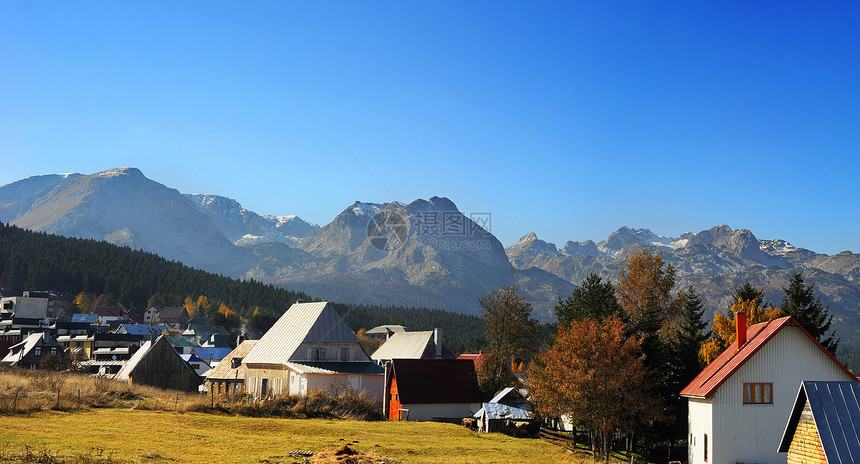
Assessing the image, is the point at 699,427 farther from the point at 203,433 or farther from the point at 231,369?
the point at 231,369

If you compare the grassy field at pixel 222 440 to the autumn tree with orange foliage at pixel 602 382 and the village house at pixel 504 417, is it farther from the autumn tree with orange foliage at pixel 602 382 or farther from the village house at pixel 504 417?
the village house at pixel 504 417

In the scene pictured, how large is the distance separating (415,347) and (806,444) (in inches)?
2835

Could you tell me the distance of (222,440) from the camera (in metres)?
36.0

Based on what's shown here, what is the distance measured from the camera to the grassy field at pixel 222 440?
2939 centimetres

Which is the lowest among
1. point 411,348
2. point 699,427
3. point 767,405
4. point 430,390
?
point 430,390

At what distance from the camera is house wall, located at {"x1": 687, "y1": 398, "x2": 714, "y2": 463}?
134 feet

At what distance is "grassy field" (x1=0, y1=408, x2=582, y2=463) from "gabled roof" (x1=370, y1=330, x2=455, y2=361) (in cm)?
4061

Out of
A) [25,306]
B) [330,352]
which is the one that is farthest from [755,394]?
[25,306]

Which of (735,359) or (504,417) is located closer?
(735,359)

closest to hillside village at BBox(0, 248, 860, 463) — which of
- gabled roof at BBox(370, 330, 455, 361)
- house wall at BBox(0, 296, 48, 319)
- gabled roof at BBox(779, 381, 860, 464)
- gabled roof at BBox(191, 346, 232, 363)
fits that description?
gabled roof at BBox(779, 381, 860, 464)

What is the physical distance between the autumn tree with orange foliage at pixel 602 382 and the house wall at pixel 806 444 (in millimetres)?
17807

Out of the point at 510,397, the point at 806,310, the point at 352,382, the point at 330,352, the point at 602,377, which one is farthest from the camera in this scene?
the point at 330,352

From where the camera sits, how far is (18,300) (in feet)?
567

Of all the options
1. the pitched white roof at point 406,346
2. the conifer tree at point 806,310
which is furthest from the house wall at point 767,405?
the pitched white roof at point 406,346
